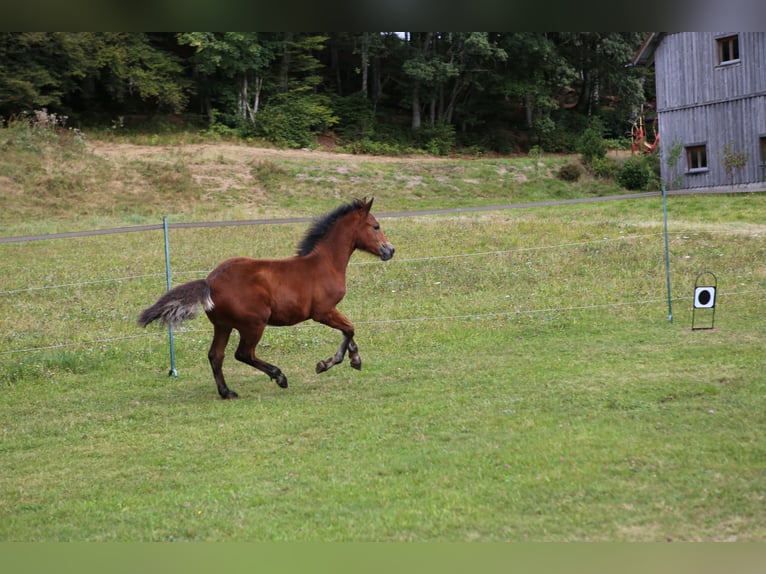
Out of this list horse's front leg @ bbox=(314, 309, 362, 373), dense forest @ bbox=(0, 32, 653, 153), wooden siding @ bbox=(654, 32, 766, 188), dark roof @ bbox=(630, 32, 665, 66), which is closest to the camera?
horse's front leg @ bbox=(314, 309, 362, 373)

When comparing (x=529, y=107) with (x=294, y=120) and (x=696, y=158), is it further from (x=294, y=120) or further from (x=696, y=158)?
(x=696, y=158)

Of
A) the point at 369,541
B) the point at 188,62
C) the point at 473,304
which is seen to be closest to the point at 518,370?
the point at 473,304

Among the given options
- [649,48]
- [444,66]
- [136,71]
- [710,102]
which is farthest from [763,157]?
[136,71]

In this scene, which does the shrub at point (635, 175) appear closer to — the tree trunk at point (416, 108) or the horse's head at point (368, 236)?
the tree trunk at point (416, 108)

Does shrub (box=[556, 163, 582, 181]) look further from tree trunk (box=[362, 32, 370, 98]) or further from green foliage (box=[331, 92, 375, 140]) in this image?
tree trunk (box=[362, 32, 370, 98])

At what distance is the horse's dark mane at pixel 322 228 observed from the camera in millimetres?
9000

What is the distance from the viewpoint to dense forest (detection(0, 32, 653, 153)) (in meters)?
35.1

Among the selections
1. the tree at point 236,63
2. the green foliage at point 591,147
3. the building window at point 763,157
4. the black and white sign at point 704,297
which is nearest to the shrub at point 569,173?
the green foliage at point 591,147

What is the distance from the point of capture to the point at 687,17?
2.26 m

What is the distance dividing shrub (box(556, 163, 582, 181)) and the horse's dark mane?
2437 cm

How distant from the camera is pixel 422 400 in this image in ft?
26.7

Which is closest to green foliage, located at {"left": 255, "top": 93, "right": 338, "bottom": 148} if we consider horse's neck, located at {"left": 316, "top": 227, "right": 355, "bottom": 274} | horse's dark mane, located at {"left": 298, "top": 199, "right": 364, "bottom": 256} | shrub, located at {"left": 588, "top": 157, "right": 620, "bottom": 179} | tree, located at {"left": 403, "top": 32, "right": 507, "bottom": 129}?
tree, located at {"left": 403, "top": 32, "right": 507, "bottom": 129}

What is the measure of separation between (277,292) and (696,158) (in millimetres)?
21710

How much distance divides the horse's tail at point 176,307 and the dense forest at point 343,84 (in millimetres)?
27482
